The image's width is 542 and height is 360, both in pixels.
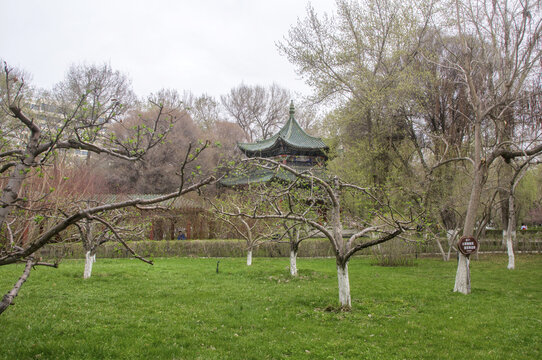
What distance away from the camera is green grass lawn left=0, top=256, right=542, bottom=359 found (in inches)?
206

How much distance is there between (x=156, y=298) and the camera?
8.50 m

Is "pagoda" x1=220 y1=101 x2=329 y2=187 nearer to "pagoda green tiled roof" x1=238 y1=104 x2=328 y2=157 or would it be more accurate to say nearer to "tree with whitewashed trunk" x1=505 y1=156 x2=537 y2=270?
"pagoda green tiled roof" x1=238 y1=104 x2=328 y2=157

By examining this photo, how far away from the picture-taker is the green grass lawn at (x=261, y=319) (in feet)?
17.2

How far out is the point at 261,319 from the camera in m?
6.84

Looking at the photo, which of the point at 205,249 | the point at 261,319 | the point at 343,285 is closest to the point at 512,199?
the point at 343,285

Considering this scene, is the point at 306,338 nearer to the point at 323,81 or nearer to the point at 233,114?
the point at 323,81

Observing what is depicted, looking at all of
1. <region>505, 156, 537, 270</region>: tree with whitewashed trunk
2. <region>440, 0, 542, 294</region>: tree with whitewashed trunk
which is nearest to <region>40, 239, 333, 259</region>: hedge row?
<region>505, 156, 537, 270</region>: tree with whitewashed trunk

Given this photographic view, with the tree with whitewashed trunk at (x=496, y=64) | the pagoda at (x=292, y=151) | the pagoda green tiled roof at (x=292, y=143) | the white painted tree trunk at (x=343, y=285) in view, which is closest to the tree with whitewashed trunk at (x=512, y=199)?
the tree with whitewashed trunk at (x=496, y=64)

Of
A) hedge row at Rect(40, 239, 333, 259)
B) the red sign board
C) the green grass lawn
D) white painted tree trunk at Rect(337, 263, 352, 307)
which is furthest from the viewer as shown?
hedge row at Rect(40, 239, 333, 259)

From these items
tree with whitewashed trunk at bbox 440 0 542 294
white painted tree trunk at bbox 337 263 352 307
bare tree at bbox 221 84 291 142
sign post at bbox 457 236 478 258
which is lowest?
white painted tree trunk at bbox 337 263 352 307

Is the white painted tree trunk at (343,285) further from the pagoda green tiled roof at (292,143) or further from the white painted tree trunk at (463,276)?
the pagoda green tiled roof at (292,143)

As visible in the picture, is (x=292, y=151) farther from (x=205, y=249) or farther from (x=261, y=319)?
(x=261, y=319)

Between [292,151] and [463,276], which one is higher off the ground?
[292,151]

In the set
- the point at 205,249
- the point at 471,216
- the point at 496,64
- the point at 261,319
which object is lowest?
the point at 261,319
